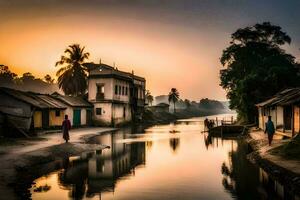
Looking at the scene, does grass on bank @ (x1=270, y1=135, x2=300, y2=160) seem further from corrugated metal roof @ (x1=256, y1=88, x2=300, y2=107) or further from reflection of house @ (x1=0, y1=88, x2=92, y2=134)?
reflection of house @ (x1=0, y1=88, x2=92, y2=134)

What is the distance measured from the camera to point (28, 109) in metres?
36.0

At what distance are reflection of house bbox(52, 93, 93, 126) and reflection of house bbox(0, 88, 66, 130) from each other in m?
3.38

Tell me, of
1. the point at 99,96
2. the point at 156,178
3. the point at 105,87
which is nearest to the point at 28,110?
the point at 99,96

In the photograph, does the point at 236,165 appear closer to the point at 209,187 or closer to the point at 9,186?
the point at 209,187

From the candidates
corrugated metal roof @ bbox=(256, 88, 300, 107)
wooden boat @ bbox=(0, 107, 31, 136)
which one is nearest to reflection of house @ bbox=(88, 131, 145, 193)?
wooden boat @ bbox=(0, 107, 31, 136)

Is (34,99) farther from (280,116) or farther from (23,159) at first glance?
(280,116)

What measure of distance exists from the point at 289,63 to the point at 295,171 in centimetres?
4840

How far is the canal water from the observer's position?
13.9m

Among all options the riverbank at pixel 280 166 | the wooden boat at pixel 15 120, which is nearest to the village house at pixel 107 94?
the wooden boat at pixel 15 120

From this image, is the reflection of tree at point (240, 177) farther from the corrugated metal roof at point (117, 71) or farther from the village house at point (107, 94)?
the corrugated metal roof at point (117, 71)

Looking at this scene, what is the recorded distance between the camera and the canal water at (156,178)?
1394cm

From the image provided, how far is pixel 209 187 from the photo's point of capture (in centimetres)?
1548

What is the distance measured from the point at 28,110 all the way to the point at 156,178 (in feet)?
73.7

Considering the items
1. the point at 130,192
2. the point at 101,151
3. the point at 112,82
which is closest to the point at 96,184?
the point at 130,192
